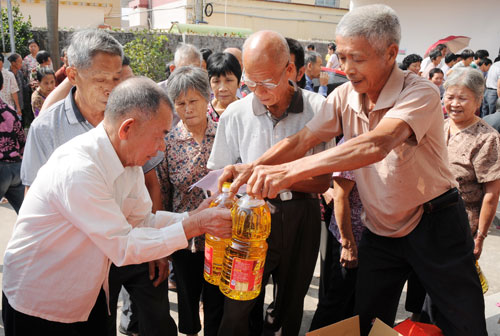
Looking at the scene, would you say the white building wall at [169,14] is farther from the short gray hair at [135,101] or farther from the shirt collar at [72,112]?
the short gray hair at [135,101]

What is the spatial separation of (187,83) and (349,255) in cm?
164

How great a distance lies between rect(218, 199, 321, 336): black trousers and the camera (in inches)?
90.6

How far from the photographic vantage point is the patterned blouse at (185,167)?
8.98 ft

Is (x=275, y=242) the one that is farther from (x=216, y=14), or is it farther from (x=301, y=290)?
(x=216, y=14)

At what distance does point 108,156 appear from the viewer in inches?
69.3

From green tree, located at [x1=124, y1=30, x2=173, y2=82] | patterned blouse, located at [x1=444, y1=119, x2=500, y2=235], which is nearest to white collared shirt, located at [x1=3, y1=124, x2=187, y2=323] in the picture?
patterned blouse, located at [x1=444, y1=119, x2=500, y2=235]

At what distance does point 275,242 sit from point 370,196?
604 millimetres

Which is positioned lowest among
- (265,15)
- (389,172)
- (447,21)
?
(389,172)

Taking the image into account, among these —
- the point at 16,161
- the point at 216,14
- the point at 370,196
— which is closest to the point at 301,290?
the point at 370,196

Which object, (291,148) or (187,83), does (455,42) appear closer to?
(187,83)

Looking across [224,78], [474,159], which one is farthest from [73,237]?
[474,159]

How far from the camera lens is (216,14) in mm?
22656

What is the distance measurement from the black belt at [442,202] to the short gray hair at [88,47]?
195 cm

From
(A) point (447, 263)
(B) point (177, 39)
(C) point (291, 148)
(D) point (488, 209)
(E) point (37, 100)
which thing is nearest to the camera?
(A) point (447, 263)
